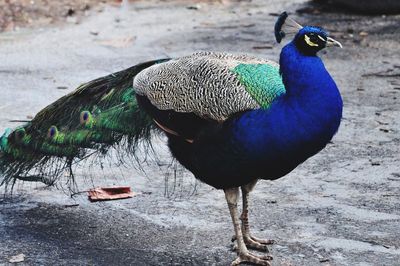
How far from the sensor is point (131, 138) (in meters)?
4.41

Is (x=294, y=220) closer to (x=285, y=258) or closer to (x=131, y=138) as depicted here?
(x=285, y=258)

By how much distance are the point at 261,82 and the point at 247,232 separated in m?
0.84

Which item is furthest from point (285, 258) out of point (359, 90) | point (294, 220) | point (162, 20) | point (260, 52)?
point (162, 20)

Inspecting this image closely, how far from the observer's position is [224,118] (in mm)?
3742

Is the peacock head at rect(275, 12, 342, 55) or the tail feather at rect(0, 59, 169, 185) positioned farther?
the tail feather at rect(0, 59, 169, 185)

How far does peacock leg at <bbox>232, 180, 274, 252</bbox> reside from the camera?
4.17 metres

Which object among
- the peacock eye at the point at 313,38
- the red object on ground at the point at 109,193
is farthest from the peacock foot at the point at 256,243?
the peacock eye at the point at 313,38

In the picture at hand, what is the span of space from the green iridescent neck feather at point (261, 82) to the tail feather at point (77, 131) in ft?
2.23

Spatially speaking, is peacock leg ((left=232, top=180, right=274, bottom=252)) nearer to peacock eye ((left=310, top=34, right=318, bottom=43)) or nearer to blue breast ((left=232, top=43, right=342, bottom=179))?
blue breast ((left=232, top=43, right=342, bottom=179))

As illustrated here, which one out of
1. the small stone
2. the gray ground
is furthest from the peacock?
the small stone

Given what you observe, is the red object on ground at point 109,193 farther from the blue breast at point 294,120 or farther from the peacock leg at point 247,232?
the blue breast at point 294,120

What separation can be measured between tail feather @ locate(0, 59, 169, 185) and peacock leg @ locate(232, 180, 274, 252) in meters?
0.58

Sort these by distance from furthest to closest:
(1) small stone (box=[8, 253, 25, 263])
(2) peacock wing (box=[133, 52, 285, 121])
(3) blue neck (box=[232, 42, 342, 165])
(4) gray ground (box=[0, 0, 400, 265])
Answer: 1. (4) gray ground (box=[0, 0, 400, 265])
2. (1) small stone (box=[8, 253, 25, 263])
3. (2) peacock wing (box=[133, 52, 285, 121])
4. (3) blue neck (box=[232, 42, 342, 165])

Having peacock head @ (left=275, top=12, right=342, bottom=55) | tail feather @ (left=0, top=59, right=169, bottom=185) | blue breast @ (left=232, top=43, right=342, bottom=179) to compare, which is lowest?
tail feather @ (left=0, top=59, right=169, bottom=185)
